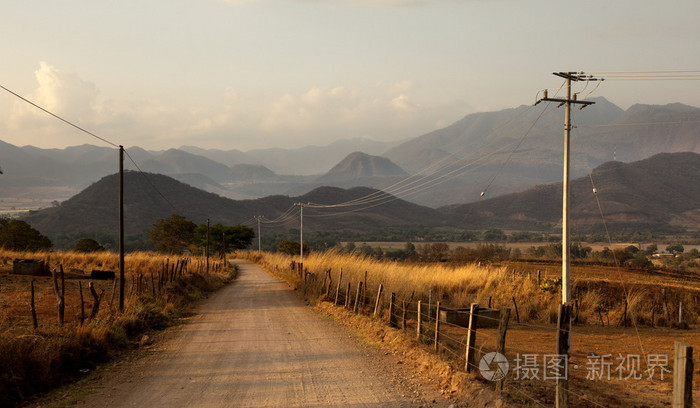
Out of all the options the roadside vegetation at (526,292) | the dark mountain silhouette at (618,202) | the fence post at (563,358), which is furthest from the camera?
the dark mountain silhouette at (618,202)

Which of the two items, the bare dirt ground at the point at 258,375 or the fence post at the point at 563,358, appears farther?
the bare dirt ground at the point at 258,375

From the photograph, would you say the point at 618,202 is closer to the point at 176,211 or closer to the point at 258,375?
the point at 176,211

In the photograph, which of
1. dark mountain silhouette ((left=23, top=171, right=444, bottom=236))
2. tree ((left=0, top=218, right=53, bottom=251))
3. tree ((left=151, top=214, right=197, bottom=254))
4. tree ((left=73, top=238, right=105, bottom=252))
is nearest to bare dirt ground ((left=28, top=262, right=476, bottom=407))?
tree ((left=0, top=218, right=53, bottom=251))

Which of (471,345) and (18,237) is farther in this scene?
(18,237)

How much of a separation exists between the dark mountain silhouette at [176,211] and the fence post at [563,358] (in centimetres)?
12099

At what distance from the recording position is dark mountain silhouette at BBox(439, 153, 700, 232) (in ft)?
432

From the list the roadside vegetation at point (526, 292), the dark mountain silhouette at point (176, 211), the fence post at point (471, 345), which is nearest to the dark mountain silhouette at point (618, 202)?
the dark mountain silhouette at point (176, 211)

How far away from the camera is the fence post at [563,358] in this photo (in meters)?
6.52

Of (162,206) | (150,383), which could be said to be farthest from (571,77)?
(162,206)

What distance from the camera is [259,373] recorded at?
962cm

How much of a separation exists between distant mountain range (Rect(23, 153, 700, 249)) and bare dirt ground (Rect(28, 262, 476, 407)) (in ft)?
325

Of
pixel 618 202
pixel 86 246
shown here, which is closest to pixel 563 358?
pixel 86 246

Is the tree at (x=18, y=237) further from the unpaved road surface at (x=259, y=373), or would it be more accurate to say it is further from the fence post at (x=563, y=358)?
the fence post at (x=563, y=358)

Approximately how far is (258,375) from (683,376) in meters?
7.13
